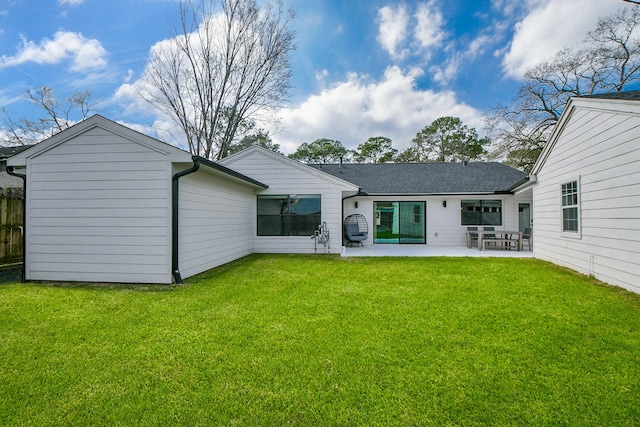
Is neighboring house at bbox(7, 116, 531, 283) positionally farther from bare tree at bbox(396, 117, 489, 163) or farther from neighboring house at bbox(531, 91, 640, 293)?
bare tree at bbox(396, 117, 489, 163)

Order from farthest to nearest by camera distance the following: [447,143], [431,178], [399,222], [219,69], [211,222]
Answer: [447,143], [219,69], [399,222], [431,178], [211,222]

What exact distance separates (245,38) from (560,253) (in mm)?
15232

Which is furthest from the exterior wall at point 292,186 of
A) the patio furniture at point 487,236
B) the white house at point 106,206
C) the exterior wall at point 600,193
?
the exterior wall at point 600,193

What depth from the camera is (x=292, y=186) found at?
9289 millimetres

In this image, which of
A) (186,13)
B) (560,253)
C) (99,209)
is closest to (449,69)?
(560,253)

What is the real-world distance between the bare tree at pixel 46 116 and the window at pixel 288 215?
1225 cm

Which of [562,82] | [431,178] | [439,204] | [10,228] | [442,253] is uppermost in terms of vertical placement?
[562,82]

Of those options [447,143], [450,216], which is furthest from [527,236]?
[447,143]

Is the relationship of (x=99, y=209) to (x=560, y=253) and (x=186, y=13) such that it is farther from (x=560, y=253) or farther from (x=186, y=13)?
(x=186, y=13)

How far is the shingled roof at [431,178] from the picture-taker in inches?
441

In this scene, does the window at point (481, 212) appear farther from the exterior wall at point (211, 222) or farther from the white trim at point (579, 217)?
the exterior wall at point (211, 222)

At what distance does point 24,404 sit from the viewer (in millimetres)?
1898

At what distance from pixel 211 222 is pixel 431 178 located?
940 cm

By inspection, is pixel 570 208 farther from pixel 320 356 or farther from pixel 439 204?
pixel 320 356
